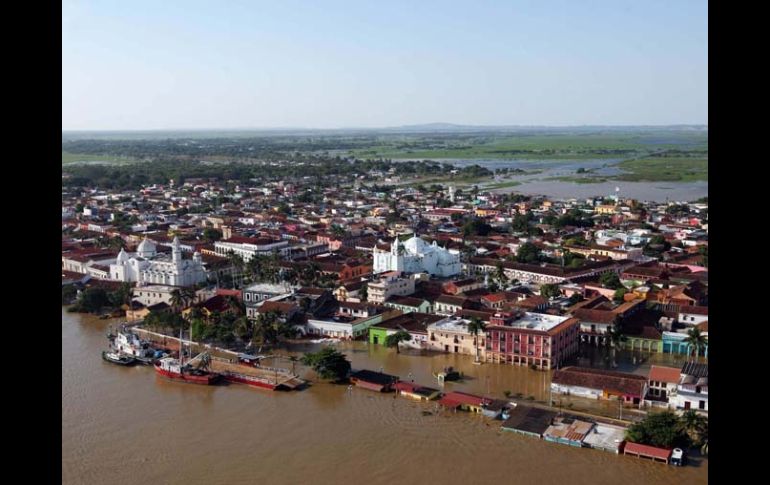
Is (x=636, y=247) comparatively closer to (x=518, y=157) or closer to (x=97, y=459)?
(x=97, y=459)

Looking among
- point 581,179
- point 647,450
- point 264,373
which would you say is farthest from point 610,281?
point 581,179

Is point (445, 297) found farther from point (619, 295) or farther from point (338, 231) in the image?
point (338, 231)

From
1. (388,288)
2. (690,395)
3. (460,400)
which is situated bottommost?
(460,400)

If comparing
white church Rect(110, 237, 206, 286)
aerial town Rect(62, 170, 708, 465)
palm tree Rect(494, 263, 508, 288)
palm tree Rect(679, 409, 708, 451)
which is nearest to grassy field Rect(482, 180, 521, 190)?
aerial town Rect(62, 170, 708, 465)

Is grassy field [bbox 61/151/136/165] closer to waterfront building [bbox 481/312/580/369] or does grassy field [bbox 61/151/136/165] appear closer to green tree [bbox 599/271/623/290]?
green tree [bbox 599/271/623/290]

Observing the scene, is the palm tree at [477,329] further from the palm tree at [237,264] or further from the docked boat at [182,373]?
the palm tree at [237,264]

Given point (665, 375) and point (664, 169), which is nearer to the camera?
point (665, 375)

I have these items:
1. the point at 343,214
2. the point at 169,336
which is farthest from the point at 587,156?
the point at 169,336

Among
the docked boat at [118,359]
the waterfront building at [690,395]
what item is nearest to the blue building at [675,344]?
the waterfront building at [690,395]
